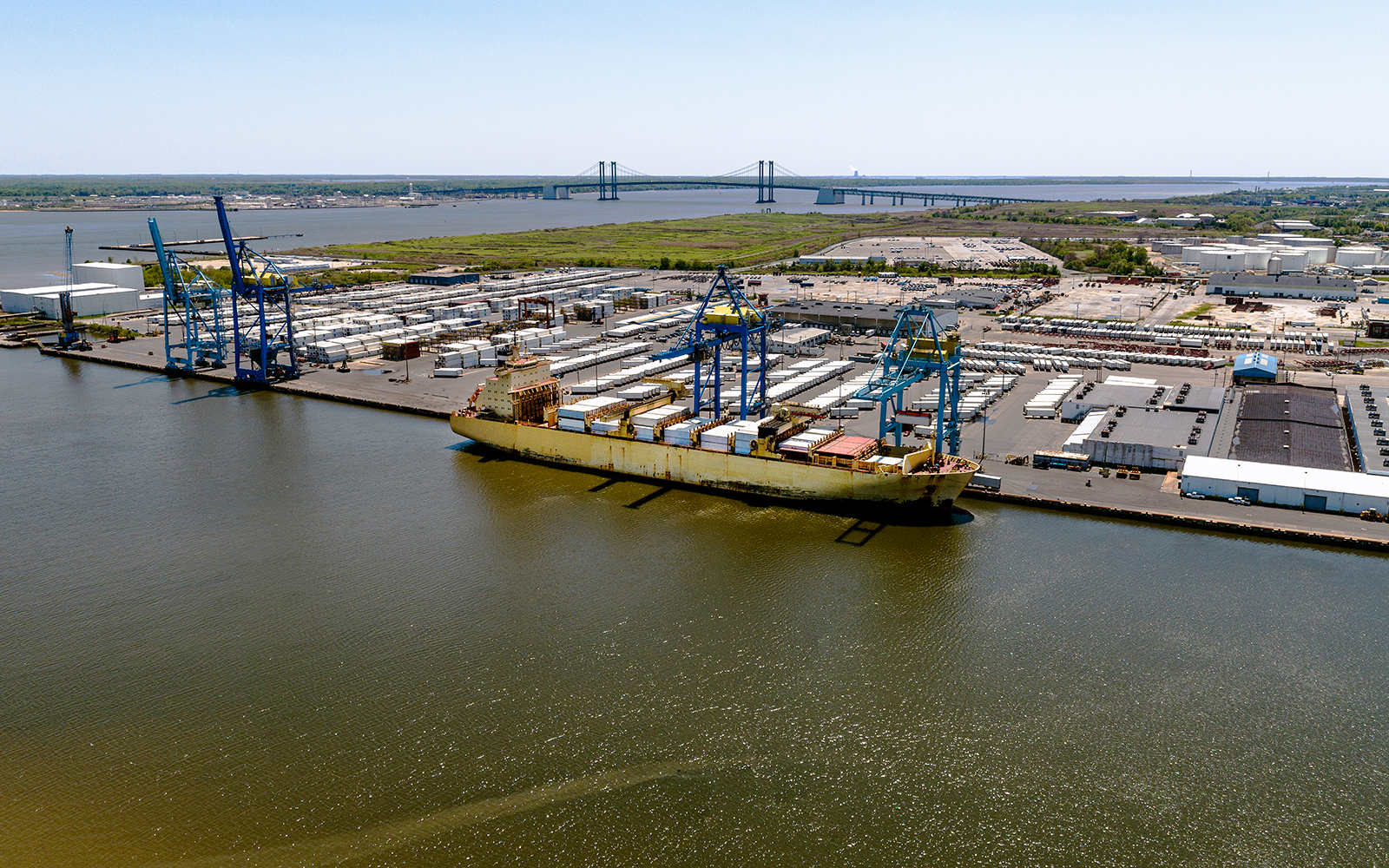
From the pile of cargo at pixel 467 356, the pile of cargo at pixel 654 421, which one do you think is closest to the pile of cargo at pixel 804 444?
the pile of cargo at pixel 654 421

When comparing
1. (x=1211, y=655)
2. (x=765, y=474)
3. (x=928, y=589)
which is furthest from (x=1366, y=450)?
(x=765, y=474)

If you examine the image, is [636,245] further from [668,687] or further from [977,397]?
[668,687]

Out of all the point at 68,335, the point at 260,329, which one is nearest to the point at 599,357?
the point at 260,329

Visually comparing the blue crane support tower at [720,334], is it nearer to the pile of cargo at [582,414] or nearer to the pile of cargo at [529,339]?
the pile of cargo at [582,414]

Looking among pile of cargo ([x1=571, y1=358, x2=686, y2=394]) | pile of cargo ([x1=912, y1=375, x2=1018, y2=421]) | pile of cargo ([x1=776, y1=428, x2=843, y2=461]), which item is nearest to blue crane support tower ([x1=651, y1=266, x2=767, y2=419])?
pile of cargo ([x1=776, y1=428, x2=843, y2=461])

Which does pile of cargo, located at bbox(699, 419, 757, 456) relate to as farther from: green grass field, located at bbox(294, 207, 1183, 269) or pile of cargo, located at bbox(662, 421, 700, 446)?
green grass field, located at bbox(294, 207, 1183, 269)

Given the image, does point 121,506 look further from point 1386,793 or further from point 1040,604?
point 1386,793
